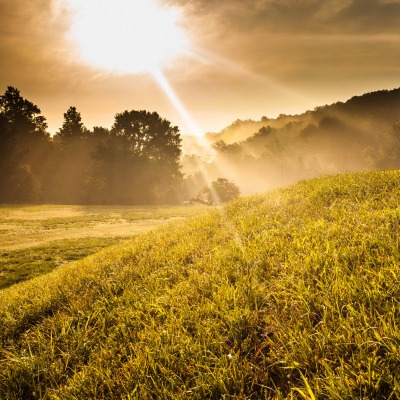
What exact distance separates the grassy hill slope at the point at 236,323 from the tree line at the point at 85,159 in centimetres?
6533

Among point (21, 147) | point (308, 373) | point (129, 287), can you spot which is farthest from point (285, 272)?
point (21, 147)

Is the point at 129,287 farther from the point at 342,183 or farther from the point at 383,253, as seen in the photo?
the point at 342,183

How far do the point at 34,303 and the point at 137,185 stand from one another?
6741 centimetres

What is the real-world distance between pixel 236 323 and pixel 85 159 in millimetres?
78606

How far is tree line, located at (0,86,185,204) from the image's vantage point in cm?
6053

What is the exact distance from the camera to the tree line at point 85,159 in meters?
60.5

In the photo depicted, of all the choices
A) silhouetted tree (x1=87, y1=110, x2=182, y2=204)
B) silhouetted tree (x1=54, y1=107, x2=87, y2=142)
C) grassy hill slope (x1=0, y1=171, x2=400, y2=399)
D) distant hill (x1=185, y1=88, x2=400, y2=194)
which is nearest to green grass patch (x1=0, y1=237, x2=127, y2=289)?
grassy hill slope (x1=0, y1=171, x2=400, y2=399)

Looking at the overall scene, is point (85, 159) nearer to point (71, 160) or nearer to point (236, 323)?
point (71, 160)

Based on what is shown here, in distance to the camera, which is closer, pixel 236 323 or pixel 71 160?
pixel 236 323

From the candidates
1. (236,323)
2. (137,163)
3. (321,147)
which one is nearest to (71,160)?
(137,163)

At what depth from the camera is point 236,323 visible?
3076 millimetres

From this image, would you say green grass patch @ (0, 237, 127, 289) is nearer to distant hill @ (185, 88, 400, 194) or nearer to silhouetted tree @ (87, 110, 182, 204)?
silhouetted tree @ (87, 110, 182, 204)

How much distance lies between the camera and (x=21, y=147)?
6625cm

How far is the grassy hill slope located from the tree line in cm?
6533
